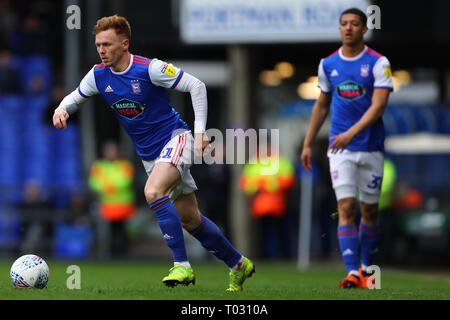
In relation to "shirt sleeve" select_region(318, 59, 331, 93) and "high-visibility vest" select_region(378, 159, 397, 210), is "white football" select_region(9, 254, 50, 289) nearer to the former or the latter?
"shirt sleeve" select_region(318, 59, 331, 93)

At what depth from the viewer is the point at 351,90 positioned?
8.98m

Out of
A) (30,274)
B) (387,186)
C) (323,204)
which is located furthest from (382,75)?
(323,204)

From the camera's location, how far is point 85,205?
1888 cm

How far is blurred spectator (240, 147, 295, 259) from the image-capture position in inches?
691

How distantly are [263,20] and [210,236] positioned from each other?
9192 millimetres

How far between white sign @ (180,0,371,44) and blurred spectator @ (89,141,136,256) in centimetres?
286

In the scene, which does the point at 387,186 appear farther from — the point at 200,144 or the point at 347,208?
the point at 200,144

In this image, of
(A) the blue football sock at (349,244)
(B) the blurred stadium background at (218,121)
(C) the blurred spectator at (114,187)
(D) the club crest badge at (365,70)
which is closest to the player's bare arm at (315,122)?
(D) the club crest badge at (365,70)

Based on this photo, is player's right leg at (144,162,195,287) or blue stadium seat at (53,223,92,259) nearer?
player's right leg at (144,162,195,287)

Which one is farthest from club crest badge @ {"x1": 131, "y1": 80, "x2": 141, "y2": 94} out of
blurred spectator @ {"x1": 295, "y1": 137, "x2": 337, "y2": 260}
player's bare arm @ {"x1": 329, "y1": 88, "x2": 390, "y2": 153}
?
blurred spectator @ {"x1": 295, "y1": 137, "x2": 337, "y2": 260}

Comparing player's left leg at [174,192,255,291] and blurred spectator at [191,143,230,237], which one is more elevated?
player's left leg at [174,192,255,291]

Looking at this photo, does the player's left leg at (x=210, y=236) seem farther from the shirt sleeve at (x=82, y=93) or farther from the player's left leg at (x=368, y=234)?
the player's left leg at (x=368, y=234)

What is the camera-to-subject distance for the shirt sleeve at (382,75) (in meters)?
8.75

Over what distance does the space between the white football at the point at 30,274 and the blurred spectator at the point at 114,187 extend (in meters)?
10.2
